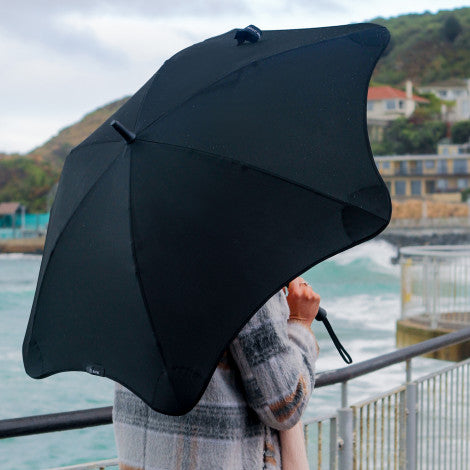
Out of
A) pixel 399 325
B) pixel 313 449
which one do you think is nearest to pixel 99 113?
pixel 399 325

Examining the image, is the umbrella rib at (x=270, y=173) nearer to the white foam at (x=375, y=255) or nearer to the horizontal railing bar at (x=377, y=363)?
the horizontal railing bar at (x=377, y=363)

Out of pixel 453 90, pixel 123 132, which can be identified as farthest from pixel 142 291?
pixel 453 90

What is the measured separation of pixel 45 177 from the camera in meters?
74.4

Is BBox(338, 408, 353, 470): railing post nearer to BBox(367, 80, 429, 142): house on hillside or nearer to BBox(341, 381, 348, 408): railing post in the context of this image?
BBox(341, 381, 348, 408): railing post

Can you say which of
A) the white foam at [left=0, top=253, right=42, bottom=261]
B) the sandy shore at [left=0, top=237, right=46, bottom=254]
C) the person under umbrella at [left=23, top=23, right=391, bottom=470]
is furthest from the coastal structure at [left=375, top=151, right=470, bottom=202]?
the person under umbrella at [left=23, top=23, right=391, bottom=470]

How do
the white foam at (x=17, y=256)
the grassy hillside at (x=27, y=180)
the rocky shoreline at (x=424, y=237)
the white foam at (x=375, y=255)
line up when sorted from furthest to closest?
the white foam at (x=17, y=256) < the grassy hillside at (x=27, y=180) < the white foam at (x=375, y=255) < the rocky shoreline at (x=424, y=237)

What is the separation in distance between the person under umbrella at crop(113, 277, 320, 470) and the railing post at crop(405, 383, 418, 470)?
4.20ft

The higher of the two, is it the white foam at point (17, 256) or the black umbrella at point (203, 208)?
the black umbrella at point (203, 208)

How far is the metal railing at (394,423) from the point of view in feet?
6.29

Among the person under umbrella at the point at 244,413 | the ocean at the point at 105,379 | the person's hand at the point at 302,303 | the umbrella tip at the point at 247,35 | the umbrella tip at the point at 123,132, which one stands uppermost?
the umbrella tip at the point at 247,35

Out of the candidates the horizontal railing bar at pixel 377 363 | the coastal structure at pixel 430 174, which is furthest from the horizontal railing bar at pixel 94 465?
the coastal structure at pixel 430 174

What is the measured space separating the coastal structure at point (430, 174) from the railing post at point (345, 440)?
70.7 metres

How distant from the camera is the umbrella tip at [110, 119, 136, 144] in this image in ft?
3.74

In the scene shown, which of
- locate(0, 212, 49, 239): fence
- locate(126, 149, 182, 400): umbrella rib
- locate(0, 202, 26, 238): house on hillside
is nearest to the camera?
locate(126, 149, 182, 400): umbrella rib
